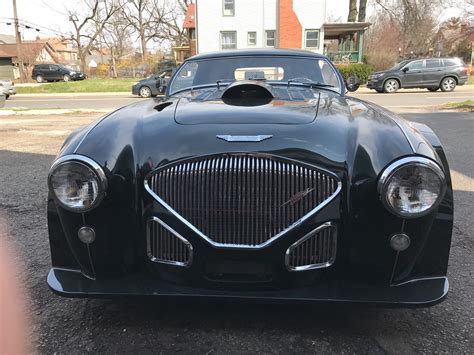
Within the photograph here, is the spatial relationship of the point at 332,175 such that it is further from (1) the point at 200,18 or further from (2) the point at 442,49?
(2) the point at 442,49

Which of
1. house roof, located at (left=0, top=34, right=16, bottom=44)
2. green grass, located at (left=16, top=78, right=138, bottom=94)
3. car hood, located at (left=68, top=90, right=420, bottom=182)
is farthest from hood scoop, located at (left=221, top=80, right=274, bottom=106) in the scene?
house roof, located at (left=0, top=34, right=16, bottom=44)

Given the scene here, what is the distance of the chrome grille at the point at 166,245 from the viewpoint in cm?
217

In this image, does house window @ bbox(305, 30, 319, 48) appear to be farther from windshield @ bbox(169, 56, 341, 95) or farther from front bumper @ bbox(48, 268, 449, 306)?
front bumper @ bbox(48, 268, 449, 306)

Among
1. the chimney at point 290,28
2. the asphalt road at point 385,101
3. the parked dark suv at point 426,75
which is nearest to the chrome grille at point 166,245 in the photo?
the asphalt road at point 385,101

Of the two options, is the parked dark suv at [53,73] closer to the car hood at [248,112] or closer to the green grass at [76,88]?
the green grass at [76,88]

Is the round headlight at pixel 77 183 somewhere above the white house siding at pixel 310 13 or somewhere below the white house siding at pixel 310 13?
below

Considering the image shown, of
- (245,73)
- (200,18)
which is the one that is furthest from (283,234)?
(200,18)

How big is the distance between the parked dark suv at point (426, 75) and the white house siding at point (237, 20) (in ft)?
42.5

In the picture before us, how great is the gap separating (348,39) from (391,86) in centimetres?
1457

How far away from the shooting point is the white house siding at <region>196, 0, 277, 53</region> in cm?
3148

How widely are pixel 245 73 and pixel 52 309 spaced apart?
8.24 feet

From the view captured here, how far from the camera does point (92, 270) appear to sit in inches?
90.2

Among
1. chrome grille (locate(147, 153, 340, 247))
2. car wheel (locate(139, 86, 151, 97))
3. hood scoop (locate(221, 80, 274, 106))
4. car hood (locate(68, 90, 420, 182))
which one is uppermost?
hood scoop (locate(221, 80, 274, 106))

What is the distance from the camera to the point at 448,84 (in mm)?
20906
